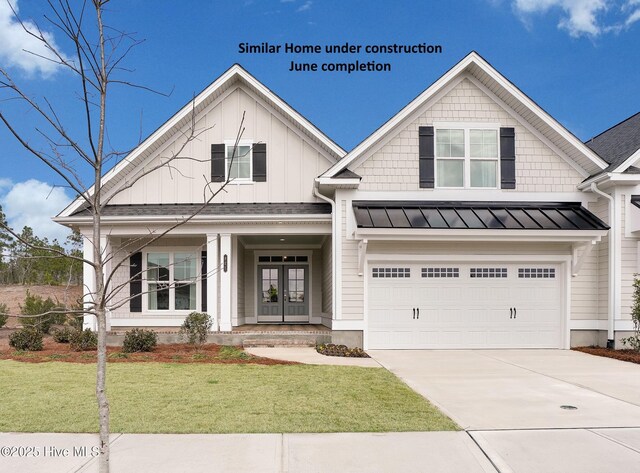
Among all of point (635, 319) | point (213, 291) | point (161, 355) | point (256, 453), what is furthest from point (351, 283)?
point (256, 453)

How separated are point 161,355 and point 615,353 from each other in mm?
10730

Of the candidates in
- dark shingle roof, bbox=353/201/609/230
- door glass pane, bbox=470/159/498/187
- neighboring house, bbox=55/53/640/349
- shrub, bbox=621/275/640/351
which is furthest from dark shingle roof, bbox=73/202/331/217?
shrub, bbox=621/275/640/351

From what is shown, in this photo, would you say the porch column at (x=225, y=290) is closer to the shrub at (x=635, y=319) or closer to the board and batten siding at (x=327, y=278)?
the board and batten siding at (x=327, y=278)

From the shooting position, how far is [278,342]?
13102 mm

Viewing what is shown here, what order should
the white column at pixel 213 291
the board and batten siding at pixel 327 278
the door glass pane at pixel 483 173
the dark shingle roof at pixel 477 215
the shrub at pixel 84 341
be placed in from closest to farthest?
the dark shingle roof at pixel 477 215 < the shrub at pixel 84 341 < the door glass pane at pixel 483 173 < the white column at pixel 213 291 < the board and batten siding at pixel 327 278

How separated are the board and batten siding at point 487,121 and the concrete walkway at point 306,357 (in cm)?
481

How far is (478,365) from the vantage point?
411 inches

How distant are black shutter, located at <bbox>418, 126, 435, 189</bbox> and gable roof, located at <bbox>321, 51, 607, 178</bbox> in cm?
64

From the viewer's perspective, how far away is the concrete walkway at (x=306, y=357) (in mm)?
10484

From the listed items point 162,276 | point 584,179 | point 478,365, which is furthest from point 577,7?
point 162,276

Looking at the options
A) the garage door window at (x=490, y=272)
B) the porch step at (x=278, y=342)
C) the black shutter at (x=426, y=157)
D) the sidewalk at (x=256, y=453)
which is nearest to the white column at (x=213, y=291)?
the porch step at (x=278, y=342)

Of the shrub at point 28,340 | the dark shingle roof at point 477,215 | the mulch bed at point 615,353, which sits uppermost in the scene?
the dark shingle roof at point 477,215

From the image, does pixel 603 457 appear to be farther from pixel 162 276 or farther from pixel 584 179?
pixel 162 276

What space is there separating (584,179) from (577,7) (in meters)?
12.7
